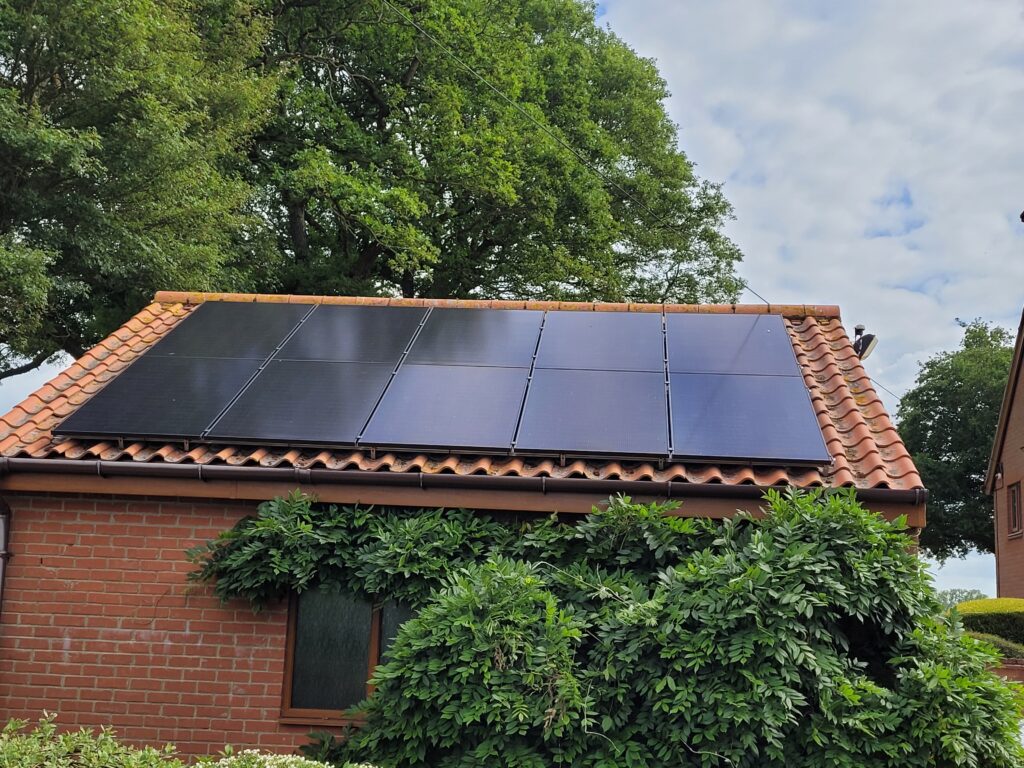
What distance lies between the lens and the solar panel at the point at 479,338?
8.05 meters

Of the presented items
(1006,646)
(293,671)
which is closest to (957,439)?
(1006,646)

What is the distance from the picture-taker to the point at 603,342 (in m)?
8.38

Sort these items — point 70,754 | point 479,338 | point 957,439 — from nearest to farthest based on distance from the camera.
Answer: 1. point 70,754
2. point 479,338
3. point 957,439

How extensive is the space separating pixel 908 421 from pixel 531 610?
35.1 m

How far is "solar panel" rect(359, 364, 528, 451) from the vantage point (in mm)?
6832

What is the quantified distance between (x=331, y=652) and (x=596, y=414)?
2665 millimetres

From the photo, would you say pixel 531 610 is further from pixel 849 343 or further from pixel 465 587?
pixel 849 343

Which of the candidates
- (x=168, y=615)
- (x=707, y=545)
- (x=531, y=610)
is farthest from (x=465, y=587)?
(x=168, y=615)

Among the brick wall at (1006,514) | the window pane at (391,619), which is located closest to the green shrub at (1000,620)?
the brick wall at (1006,514)

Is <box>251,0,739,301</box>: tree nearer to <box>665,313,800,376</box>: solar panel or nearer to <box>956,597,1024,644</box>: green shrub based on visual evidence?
<box>956,597,1024,644</box>: green shrub

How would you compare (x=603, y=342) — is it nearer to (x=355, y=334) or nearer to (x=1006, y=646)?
(x=355, y=334)

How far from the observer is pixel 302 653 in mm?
6812

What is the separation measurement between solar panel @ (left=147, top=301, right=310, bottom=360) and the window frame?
2.49 m

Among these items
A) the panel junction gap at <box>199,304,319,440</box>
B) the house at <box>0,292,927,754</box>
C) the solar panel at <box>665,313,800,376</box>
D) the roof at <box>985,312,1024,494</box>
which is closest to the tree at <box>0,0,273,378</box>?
the panel junction gap at <box>199,304,319,440</box>
